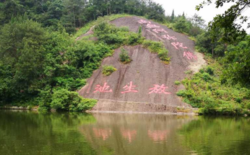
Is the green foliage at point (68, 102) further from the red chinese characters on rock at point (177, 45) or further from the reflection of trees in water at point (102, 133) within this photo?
the red chinese characters on rock at point (177, 45)

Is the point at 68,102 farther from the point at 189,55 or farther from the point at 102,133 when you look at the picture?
the point at 189,55

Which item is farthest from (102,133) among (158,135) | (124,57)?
(124,57)

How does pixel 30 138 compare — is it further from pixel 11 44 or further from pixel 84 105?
pixel 11 44

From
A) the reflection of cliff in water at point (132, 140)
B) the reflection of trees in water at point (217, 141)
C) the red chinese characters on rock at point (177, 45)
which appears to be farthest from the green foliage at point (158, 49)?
the reflection of cliff in water at point (132, 140)

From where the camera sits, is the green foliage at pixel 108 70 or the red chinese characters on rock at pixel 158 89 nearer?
the red chinese characters on rock at pixel 158 89

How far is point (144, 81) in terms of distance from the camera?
29.7 metres

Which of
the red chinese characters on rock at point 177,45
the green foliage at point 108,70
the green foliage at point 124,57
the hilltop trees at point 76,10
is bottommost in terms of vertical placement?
the green foliage at point 108,70

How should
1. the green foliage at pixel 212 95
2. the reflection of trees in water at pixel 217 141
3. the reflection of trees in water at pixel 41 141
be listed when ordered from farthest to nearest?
the green foliage at pixel 212 95 → the reflection of trees in water at pixel 217 141 → the reflection of trees in water at pixel 41 141

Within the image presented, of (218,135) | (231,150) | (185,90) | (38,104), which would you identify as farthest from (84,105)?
(231,150)

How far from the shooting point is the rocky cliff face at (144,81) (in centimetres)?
2653

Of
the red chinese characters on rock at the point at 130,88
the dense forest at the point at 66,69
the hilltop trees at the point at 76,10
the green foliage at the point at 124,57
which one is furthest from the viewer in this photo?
the hilltop trees at the point at 76,10

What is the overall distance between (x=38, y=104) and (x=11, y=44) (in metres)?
8.19

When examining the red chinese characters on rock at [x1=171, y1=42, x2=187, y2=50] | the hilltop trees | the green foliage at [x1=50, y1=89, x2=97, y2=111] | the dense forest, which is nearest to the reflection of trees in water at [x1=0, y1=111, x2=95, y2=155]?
the green foliage at [x1=50, y1=89, x2=97, y2=111]

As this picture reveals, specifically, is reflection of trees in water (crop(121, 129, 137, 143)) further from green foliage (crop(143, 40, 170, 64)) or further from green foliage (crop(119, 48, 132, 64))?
green foliage (crop(143, 40, 170, 64))
